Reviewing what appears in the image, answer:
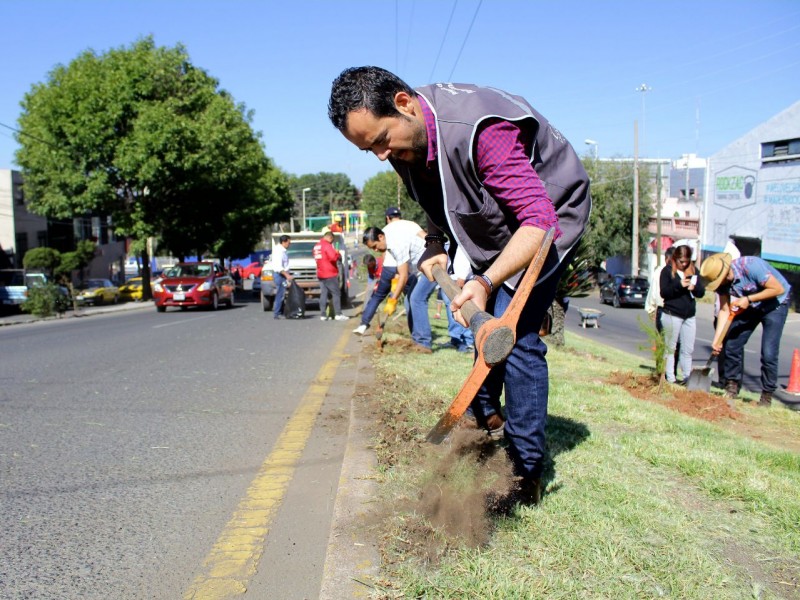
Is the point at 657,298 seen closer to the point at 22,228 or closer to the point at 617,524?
the point at 617,524

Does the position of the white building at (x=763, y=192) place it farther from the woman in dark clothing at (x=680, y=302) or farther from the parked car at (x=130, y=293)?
the parked car at (x=130, y=293)

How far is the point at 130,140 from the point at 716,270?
94.0 feet

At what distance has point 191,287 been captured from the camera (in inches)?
941

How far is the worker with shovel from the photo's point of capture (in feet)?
8.40

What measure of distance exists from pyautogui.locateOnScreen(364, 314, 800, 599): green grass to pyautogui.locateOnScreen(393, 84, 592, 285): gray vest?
2.89 ft

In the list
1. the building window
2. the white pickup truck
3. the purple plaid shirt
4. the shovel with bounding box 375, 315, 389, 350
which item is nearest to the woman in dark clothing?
the shovel with bounding box 375, 315, 389, 350

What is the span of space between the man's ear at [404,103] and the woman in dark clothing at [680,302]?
5.95m

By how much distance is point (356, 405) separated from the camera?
5.42 m

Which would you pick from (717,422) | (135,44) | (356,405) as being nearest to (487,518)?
(356,405)

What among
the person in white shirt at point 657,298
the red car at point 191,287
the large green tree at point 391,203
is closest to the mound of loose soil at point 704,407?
the person in white shirt at point 657,298

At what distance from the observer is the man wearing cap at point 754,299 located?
744 centimetres

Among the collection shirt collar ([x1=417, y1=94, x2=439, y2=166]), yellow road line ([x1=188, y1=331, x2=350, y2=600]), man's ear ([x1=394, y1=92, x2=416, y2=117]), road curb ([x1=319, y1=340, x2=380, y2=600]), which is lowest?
yellow road line ([x1=188, y1=331, x2=350, y2=600])

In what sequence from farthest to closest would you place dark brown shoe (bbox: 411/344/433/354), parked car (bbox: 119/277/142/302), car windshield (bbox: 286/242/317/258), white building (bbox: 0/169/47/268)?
1. parked car (bbox: 119/277/142/302)
2. white building (bbox: 0/169/47/268)
3. car windshield (bbox: 286/242/317/258)
4. dark brown shoe (bbox: 411/344/433/354)

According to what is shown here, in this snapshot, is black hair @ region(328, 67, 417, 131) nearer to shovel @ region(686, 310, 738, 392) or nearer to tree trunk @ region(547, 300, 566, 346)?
shovel @ region(686, 310, 738, 392)
